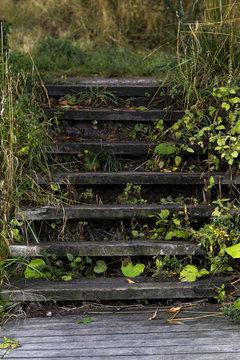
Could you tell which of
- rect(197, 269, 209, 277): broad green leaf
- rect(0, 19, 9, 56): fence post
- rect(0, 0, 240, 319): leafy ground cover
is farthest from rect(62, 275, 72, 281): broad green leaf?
rect(0, 19, 9, 56): fence post

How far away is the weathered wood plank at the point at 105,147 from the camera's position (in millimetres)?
4375

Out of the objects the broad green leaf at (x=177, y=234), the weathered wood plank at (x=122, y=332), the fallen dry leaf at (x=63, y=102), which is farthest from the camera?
the fallen dry leaf at (x=63, y=102)

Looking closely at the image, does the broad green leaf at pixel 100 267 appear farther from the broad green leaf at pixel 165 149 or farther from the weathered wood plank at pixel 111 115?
the weathered wood plank at pixel 111 115

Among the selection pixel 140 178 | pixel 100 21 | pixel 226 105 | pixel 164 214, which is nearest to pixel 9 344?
pixel 164 214

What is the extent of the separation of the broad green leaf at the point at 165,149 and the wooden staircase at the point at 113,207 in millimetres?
122

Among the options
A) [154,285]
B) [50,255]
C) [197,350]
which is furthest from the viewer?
[50,255]

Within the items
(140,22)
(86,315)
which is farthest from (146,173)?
(140,22)

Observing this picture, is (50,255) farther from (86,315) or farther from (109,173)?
(109,173)

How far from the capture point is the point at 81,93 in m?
4.91

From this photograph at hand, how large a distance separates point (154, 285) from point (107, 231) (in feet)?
2.71

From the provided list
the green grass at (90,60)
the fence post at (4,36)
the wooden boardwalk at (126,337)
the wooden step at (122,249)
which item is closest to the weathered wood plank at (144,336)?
the wooden boardwalk at (126,337)

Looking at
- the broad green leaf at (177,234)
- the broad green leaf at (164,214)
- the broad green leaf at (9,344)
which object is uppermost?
the broad green leaf at (164,214)

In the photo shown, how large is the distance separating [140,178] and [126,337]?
62.7 inches

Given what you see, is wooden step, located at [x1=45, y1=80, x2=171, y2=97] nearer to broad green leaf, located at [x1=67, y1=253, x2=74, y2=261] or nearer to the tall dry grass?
broad green leaf, located at [x1=67, y1=253, x2=74, y2=261]
